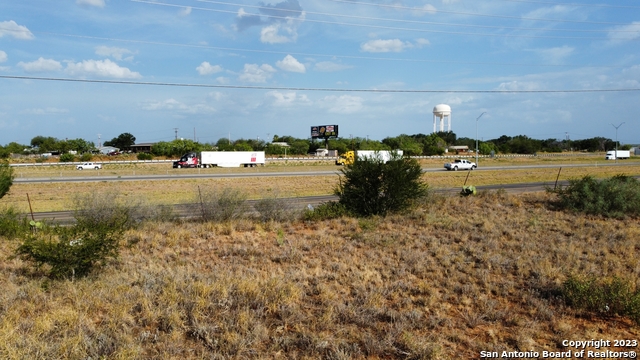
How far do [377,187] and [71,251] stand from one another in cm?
1240

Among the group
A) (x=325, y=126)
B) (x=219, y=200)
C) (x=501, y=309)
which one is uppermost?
(x=325, y=126)

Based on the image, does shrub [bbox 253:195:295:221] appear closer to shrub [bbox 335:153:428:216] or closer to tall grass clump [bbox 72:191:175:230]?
shrub [bbox 335:153:428:216]

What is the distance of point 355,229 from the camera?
1744 centimetres

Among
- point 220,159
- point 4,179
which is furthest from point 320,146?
point 4,179

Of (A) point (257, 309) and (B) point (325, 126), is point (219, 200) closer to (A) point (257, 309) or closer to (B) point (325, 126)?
(A) point (257, 309)

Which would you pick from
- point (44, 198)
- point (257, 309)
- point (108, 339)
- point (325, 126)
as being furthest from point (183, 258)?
point (325, 126)

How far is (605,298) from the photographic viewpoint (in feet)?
30.6

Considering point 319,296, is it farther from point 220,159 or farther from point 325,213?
point 220,159

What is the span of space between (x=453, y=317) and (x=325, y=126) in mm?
133818

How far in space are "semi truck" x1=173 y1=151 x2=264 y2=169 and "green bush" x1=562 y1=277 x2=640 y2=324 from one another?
226 feet

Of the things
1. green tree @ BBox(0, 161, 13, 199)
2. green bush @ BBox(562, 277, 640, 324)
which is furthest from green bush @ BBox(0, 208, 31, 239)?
green bush @ BBox(562, 277, 640, 324)

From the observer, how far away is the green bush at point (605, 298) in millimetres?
8922

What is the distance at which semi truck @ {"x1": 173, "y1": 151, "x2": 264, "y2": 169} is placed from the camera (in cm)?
7431

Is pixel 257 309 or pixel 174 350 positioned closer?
pixel 174 350
